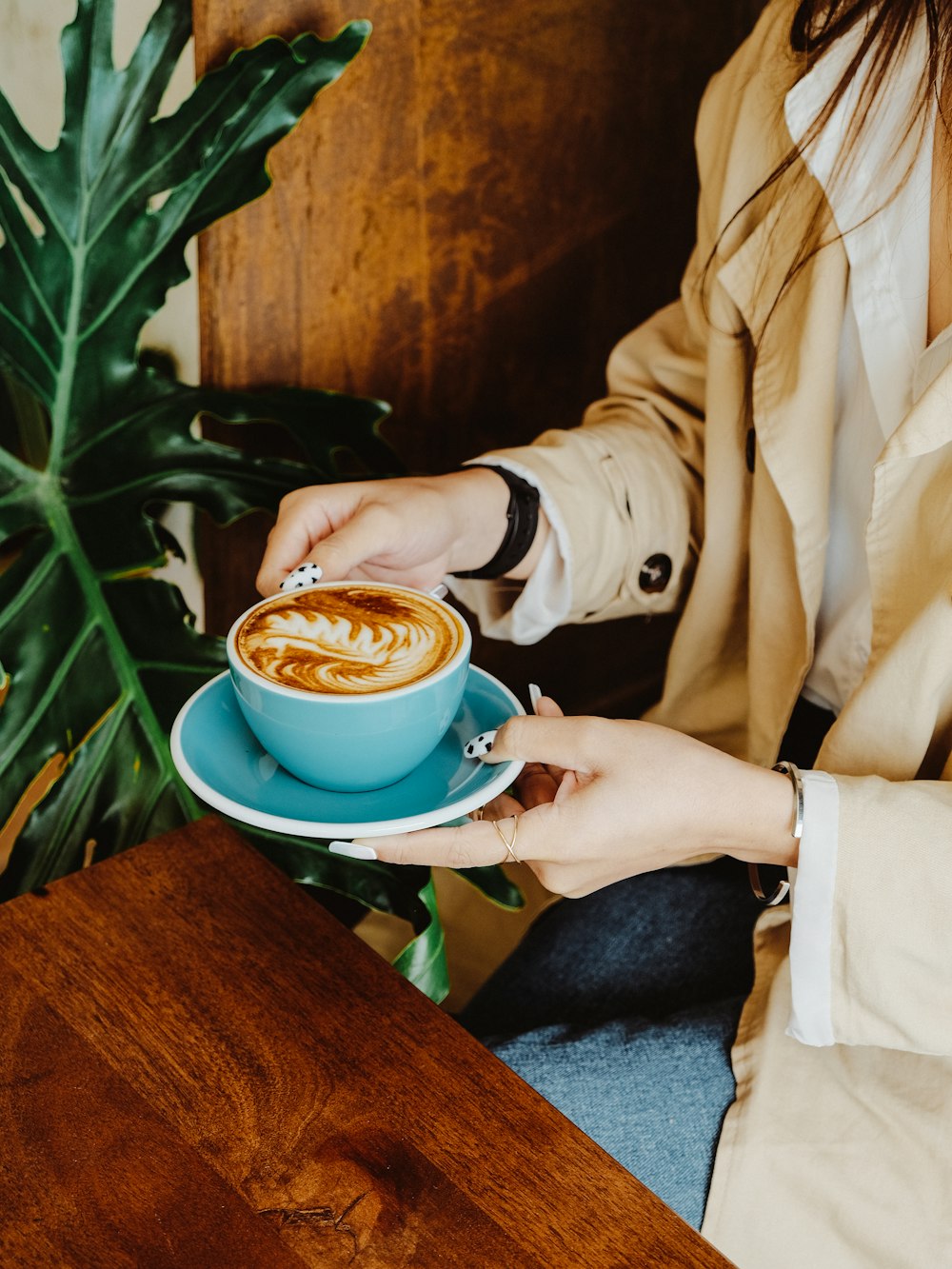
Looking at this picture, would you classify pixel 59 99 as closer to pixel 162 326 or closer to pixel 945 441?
pixel 162 326

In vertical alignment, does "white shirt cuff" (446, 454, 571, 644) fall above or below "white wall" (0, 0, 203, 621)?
Answer: below

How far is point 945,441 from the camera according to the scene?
763mm

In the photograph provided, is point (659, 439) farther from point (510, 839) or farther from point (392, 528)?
point (510, 839)

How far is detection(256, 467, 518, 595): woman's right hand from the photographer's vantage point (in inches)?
31.7

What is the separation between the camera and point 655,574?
111cm

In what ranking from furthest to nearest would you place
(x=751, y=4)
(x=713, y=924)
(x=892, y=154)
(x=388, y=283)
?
1. (x=751, y=4)
2. (x=388, y=283)
3. (x=713, y=924)
4. (x=892, y=154)

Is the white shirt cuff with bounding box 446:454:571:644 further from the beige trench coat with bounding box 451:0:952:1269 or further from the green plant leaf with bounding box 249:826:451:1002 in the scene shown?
the green plant leaf with bounding box 249:826:451:1002

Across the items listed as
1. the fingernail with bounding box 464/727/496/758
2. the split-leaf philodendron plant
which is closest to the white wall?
the split-leaf philodendron plant

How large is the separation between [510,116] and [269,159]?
37 centimetres

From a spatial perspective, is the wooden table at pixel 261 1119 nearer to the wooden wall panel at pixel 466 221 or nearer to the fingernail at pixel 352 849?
the fingernail at pixel 352 849

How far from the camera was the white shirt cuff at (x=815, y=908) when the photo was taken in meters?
0.67

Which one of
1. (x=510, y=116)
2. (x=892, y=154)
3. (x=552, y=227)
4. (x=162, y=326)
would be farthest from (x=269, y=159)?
(x=892, y=154)

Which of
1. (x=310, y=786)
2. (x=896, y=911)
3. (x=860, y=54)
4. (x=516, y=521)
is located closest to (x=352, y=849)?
(x=310, y=786)

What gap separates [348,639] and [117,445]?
1.47ft
